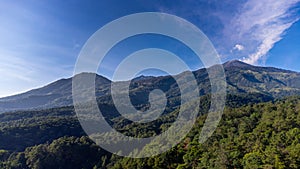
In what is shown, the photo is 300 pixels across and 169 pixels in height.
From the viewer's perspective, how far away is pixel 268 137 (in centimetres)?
3097

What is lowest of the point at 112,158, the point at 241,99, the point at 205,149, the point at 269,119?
the point at 112,158

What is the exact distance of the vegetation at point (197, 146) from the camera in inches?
929

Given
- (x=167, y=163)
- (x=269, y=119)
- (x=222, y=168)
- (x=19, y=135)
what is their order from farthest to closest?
1. (x=19, y=135)
2. (x=269, y=119)
3. (x=167, y=163)
4. (x=222, y=168)

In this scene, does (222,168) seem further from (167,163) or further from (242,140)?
(242,140)

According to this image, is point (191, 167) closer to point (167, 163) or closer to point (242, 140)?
point (167, 163)

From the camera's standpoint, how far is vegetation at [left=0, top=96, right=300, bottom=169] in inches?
929

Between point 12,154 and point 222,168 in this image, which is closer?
point 222,168

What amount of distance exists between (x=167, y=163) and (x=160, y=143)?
56.7 ft

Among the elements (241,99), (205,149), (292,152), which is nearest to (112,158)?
(205,149)

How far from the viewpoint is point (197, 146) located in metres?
30.8

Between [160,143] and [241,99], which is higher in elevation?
[241,99]

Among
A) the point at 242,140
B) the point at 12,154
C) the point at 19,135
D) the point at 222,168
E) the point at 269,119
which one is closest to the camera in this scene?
the point at 222,168

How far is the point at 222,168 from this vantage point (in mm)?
22656

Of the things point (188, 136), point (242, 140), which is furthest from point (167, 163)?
point (188, 136)
